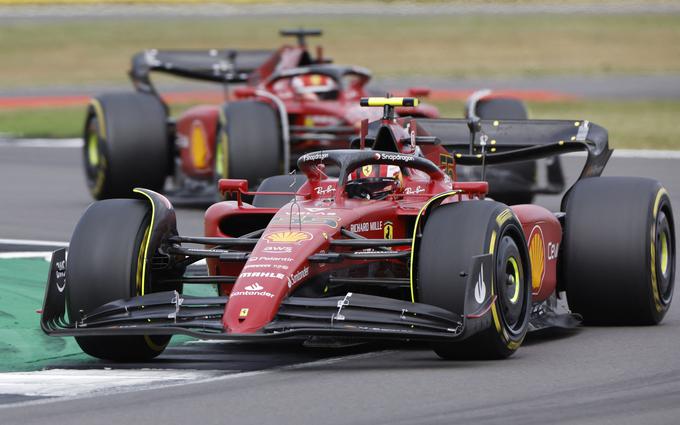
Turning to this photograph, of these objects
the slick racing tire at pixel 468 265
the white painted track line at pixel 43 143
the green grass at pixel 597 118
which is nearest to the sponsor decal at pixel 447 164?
the slick racing tire at pixel 468 265

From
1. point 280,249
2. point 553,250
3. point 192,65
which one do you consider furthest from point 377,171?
point 192,65

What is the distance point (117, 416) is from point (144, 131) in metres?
11.1

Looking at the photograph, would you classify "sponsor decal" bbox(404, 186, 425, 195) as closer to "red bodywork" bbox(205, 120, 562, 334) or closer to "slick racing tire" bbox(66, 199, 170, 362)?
"red bodywork" bbox(205, 120, 562, 334)

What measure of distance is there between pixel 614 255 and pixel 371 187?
63.6 inches

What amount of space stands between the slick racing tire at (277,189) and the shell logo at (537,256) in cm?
187

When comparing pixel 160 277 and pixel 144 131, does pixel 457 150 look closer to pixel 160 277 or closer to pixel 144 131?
pixel 160 277

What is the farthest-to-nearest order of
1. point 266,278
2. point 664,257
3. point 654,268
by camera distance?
1. point 664,257
2. point 654,268
3. point 266,278

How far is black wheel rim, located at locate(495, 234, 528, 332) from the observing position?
9047 mm

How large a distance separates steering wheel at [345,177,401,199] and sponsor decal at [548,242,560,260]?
105 centimetres

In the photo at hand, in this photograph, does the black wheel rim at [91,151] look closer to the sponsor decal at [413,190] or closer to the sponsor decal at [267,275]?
the sponsor decal at [413,190]

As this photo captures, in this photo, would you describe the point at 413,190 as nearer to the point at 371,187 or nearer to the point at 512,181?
the point at 371,187

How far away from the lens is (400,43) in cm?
5019

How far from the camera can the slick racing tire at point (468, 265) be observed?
28.7 feet

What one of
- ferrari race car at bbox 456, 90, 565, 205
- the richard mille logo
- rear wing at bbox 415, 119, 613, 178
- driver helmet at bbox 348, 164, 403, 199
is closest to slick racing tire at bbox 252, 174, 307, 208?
Answer: driver helmet at bbox 348, 164, 403, 199
